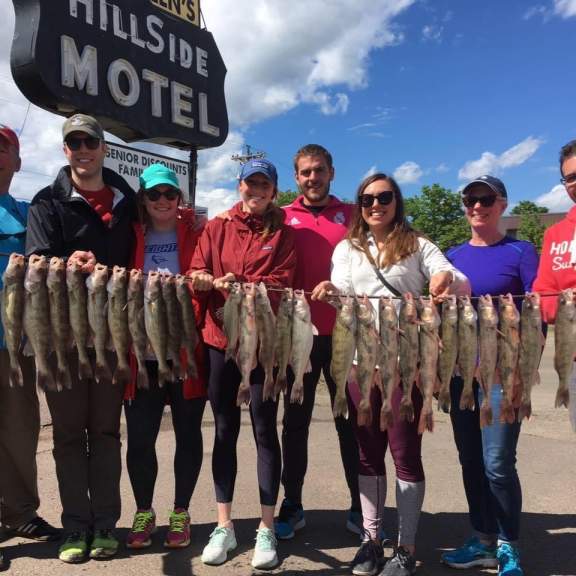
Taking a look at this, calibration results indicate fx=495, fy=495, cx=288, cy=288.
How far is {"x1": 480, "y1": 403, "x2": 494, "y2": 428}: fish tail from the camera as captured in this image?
324cm

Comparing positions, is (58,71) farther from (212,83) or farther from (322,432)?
(322,432)

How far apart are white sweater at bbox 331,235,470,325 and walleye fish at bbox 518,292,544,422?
41cm

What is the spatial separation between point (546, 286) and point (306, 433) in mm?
2192

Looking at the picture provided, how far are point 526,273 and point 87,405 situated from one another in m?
3.34

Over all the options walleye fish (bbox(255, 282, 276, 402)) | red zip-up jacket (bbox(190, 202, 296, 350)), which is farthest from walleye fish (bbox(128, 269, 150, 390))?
walleye fish (bbox(255, 282, 276, 402))

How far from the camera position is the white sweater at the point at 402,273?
3393 mm

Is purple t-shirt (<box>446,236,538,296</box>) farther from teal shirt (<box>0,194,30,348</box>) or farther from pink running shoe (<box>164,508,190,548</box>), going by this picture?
teal shirt (<box>0,194,30,348</box>)

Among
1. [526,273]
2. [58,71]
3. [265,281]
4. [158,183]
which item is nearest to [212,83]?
[58,71]

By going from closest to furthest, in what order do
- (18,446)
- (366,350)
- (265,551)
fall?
1. (366,350)
2. (265,551)
3. (18,446)

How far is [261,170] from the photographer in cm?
373

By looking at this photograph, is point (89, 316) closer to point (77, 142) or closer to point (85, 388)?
point (85, 388)

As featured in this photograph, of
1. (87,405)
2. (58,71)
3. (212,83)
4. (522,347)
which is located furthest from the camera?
(212,83)

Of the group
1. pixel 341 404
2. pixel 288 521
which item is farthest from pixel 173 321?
pixel 288 521

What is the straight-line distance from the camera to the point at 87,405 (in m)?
3.75
